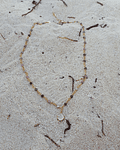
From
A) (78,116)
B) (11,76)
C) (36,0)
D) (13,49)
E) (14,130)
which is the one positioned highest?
(36,0)

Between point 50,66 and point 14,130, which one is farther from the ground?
point 50,66

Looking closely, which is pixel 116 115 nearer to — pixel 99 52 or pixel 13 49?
pixel 99 52

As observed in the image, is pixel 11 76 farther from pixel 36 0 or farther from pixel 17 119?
pixel 36 0

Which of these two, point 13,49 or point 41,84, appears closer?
point 41,84

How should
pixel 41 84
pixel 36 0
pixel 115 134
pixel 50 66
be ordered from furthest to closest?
pixel 36 0 < pixel 50 66 < pixel 41 84 < pixel 115 134

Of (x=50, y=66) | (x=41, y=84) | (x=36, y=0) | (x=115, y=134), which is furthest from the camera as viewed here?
(x=36, y=0)

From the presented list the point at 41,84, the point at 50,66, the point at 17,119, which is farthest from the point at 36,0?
the point at 17,119
